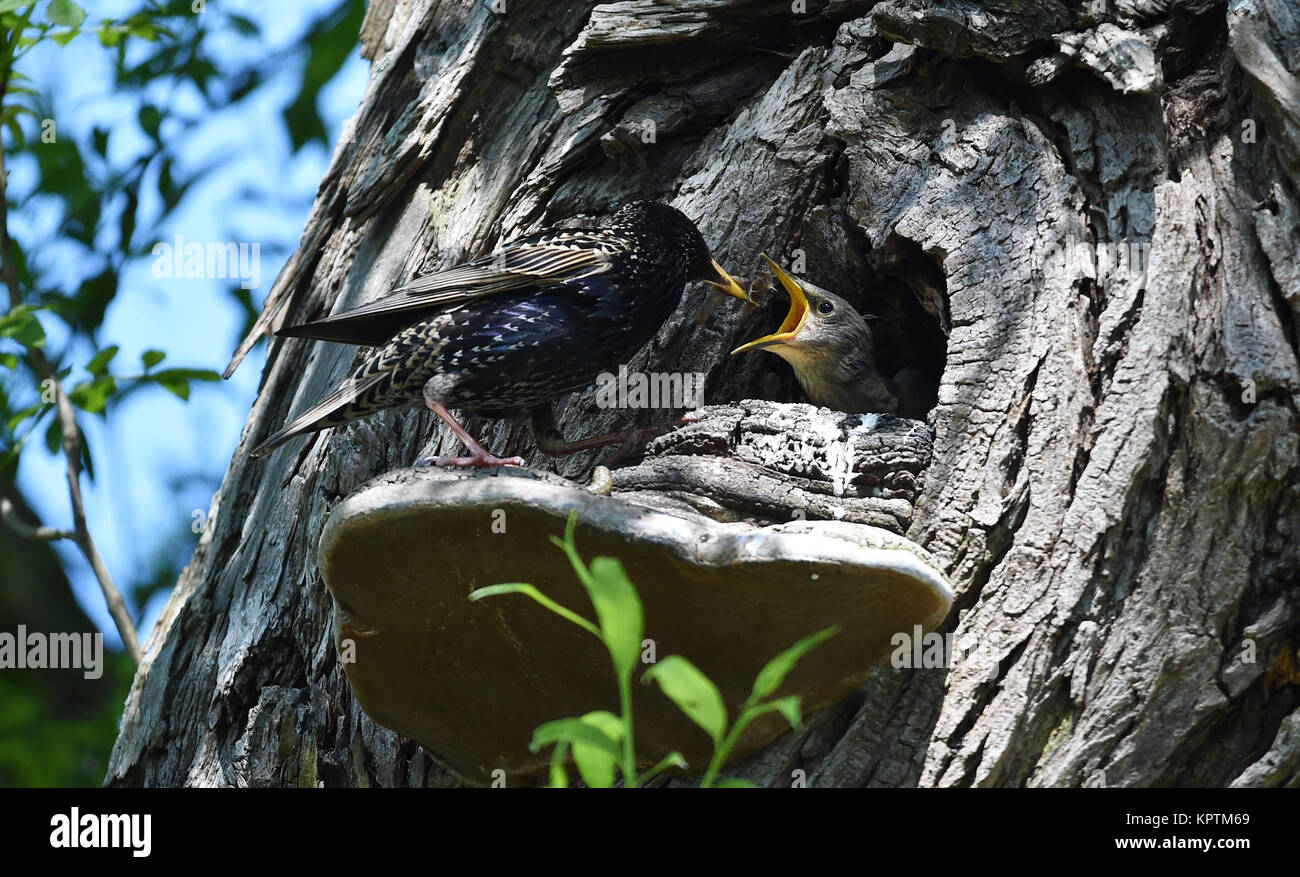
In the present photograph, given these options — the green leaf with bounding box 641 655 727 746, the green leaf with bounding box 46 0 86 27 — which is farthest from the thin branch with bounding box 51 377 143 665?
the green leaf with bounding box 641 655 727 746

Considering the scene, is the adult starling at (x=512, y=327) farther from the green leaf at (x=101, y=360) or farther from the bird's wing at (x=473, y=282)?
the green leaf at (x=101, y=360)

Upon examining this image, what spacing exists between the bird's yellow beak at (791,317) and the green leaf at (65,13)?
3.30 m

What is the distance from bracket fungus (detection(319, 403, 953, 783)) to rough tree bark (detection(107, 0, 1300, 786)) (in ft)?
1.18

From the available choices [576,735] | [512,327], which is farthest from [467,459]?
[576,735]

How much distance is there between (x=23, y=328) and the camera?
5.28 metres

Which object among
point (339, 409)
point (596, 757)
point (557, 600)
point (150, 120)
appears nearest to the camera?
point (596, 757)

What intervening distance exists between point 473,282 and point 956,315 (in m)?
1.63

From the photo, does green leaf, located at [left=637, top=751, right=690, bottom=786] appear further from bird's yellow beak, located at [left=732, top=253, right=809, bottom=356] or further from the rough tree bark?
bird's yellow beak, located at [left=732, top=253, right=809, bottom=356]

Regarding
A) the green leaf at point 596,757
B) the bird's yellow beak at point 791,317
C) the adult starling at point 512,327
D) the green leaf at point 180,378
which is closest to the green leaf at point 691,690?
the green leaf at point 596,757

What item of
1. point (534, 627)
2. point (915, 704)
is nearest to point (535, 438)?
point (534, 627)

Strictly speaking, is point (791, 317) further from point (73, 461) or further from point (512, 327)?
point (73, 461)

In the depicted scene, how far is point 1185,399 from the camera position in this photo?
357 cm

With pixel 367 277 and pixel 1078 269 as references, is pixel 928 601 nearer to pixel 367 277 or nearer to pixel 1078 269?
pixel 1078 269
